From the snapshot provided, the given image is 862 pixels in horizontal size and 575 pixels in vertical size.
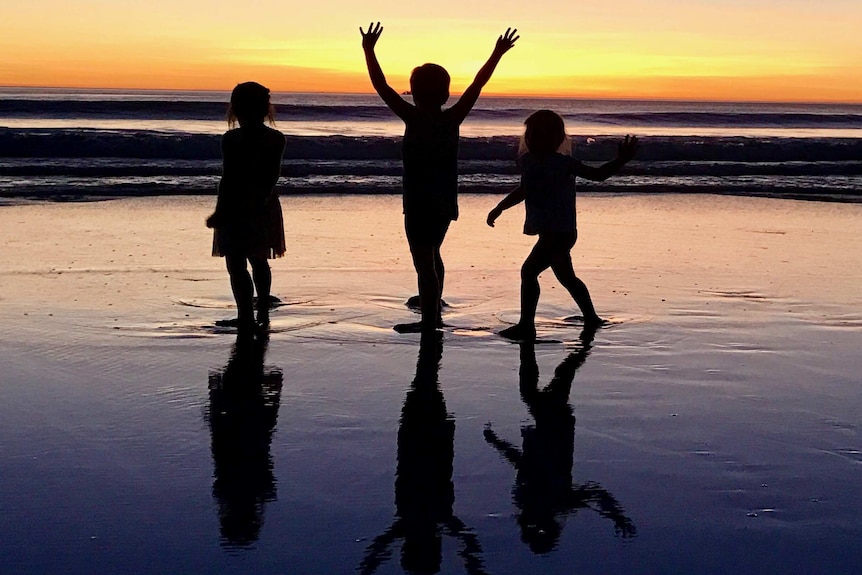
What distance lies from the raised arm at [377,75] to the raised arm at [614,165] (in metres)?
1.08

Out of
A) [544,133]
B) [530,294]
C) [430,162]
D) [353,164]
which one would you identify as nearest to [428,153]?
[430,162]

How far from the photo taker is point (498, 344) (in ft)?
19.7

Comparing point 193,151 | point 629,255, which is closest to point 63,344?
point 629,255

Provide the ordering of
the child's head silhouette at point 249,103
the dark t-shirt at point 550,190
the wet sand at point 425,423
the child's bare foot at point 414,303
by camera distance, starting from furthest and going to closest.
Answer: the child's bare foot at point 414,303
the dark t-shirt at point 550,190
the child's head silhouette at point 249,103
the wet sand at point 425,423

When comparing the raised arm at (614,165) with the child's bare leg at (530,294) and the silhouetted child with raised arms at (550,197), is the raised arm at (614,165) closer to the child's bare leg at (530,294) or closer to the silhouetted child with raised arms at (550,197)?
the silhouetted child with raised arms at (550,197)

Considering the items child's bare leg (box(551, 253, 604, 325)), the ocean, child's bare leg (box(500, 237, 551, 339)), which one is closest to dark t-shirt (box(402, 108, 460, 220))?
child's bare leg (box(500, 237, 551, 339))

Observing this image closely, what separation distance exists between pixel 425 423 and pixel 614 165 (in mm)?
2369

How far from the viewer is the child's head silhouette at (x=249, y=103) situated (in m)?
6.41

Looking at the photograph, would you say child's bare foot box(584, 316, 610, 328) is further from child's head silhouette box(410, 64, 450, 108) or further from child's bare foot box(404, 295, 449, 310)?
child's head silhouette box(410, 64, 450, 108)

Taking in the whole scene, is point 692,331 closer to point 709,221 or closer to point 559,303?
point 559,303

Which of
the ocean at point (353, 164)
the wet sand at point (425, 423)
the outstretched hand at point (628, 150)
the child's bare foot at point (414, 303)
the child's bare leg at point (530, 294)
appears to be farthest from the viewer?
the ocean at point (353, 164)

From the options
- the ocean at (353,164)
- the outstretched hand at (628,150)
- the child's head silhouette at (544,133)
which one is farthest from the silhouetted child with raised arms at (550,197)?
the ocean at (353,164)

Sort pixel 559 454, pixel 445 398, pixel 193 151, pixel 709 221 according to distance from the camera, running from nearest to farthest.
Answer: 1. pixel 559 454
2. pixel 445 398
3. pixel 709 221
4. pixel 193 151

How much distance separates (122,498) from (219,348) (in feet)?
7.65
